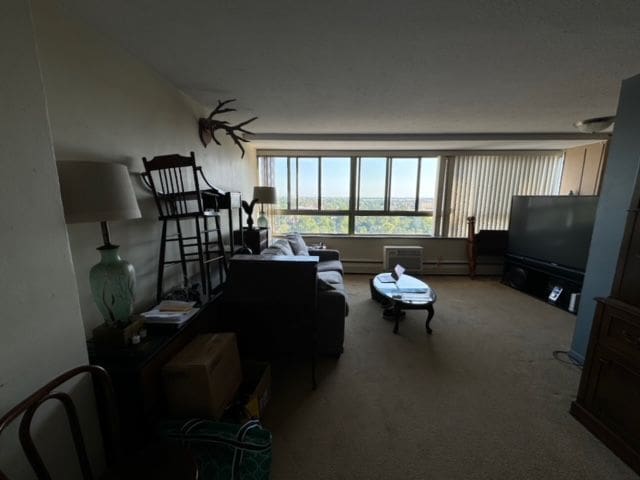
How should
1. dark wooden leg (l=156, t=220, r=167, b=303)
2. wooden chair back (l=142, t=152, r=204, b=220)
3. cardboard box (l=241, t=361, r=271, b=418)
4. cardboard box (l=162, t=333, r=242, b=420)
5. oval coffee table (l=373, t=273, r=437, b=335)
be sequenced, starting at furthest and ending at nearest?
oval coffee table (l=373, t=273, r=437, b=335) → dark wooden leg (l=156, t=220, r=167, b=303) → wooden chair back (l=142, t=152, r=204, b=220) → cardboard box (l=241, t=361, r=271, b=418) → cardboard box (l=162, t=333, r=242, b=420)

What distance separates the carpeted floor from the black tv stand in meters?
0.67

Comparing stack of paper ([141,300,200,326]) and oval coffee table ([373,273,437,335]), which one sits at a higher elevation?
stack of paper ([141,300,200,326])

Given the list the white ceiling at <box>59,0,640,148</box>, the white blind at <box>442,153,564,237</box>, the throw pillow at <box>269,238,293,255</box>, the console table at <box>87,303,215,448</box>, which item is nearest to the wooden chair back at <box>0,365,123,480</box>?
the console table at <box>87,303,215,448</box>

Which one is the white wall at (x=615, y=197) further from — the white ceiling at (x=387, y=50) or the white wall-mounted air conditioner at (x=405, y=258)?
the white wall-mounted air conditioner at (x=405, y=258)

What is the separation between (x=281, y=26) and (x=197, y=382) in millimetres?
1824

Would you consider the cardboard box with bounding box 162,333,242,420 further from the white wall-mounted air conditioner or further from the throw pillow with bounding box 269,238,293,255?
the white wall-mounted air conditioner

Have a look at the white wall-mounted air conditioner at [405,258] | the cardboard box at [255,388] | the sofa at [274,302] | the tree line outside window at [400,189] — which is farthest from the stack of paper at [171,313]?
the white wall-mounted air conditioner at [405,258]

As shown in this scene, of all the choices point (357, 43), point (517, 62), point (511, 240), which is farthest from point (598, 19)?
point (511, 240)

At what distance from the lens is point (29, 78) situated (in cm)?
78

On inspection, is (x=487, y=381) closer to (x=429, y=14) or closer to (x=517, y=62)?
(x=517, y=62)

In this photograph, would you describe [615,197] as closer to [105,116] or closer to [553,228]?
[553,228]

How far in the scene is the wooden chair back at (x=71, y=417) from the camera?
0.71 meters

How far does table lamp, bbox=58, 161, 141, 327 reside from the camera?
98 cm

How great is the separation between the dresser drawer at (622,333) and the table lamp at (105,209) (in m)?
2.54
